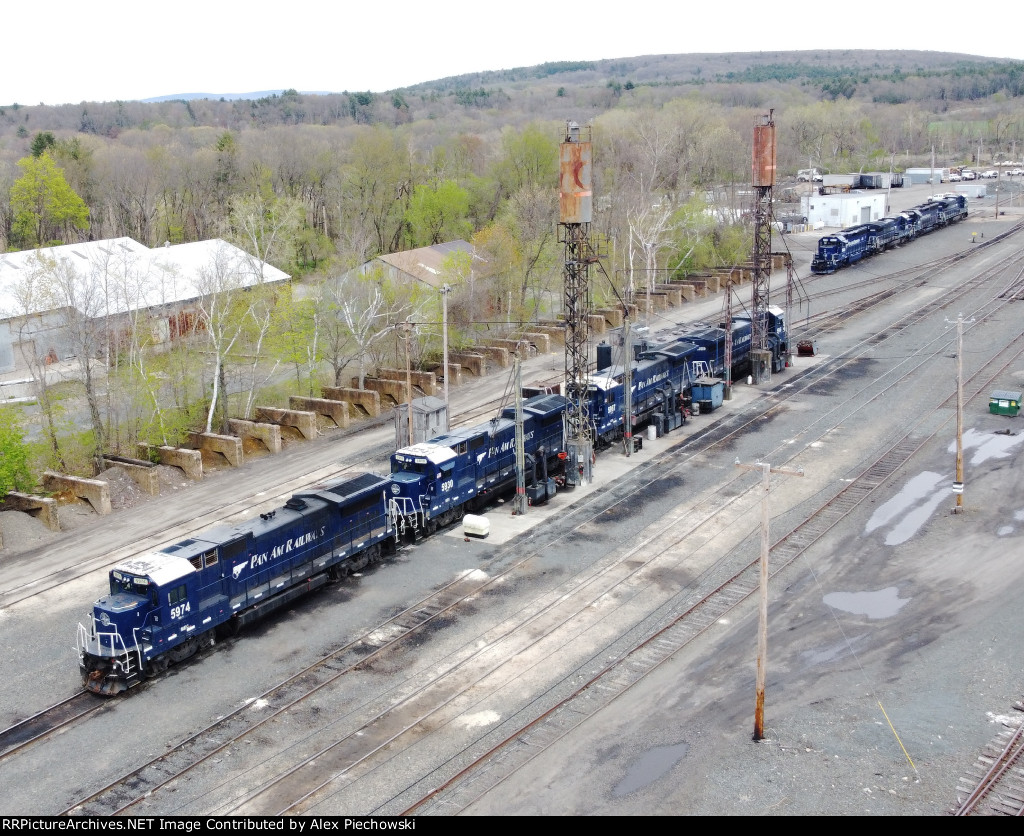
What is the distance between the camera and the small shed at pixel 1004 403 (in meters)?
52.9

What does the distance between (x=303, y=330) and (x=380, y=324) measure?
668 cm

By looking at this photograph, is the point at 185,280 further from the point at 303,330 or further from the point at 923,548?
the point at 923,548

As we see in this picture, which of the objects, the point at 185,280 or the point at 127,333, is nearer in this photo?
the point at 127,333

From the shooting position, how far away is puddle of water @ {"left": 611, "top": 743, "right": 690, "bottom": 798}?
78.4 feet

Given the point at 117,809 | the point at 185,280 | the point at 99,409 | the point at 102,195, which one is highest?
the point at 102,195

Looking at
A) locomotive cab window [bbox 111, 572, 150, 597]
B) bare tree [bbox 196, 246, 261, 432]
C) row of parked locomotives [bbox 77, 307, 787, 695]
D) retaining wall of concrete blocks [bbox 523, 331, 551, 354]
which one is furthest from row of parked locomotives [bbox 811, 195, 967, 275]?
locomotive cab window [bbox 111, 572, 150, 597]

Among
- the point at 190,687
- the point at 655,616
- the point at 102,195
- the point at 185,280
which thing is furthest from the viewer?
the point at 102,195

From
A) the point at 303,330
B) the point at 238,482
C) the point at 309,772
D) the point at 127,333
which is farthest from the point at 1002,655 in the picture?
the point at 127,333

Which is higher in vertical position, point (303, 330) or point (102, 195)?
point (102, 195)

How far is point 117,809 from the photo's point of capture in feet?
77.9

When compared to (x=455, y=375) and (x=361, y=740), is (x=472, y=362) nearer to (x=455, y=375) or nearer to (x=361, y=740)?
(x=455, y=375)

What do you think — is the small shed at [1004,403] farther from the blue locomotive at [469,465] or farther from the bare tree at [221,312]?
the bare tree at [221,312]

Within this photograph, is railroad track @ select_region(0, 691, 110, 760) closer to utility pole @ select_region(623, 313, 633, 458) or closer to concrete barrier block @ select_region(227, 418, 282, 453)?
concrete barrier block @ select_region(227, 418, 282, 453)

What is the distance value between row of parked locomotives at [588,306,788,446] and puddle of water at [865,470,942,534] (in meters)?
13.3
